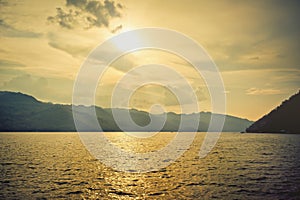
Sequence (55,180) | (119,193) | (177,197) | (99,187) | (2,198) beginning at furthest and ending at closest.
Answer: (55,180) → (99,187) → (119,193) → (177,197) → (2,198)

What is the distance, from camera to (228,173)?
70.8 meters

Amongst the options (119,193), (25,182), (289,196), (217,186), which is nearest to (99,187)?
(119,193)

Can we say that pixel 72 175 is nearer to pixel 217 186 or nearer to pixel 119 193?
pixel 119 193

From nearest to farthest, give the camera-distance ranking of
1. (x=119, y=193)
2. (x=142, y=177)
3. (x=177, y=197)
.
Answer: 1. (x=177, y=197)
2. (x=119, y=193)
3. (x=142, y=177)

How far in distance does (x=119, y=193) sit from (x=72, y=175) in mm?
23235

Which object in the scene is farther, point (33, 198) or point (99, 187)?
point (99, 187)

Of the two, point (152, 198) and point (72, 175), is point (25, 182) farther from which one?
point (152, 198)

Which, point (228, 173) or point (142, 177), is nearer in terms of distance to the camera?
point (142, 177)

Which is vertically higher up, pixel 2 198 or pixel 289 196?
pixel 2 198

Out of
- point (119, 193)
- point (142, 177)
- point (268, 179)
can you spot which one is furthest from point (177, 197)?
point (268, 179)

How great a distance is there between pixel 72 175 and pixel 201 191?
33686 millimetres

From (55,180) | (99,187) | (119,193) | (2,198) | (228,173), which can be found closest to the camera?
(2,198)

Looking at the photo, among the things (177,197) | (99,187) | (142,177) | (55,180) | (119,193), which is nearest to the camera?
(177,197)

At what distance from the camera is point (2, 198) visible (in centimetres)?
4272
